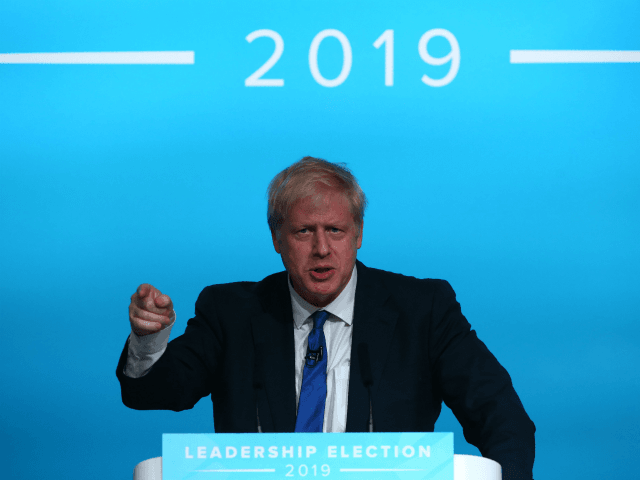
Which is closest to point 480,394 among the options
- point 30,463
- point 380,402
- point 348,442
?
point 380,402

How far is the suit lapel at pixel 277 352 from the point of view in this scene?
65.5 inches

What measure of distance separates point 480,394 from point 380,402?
0.73ft

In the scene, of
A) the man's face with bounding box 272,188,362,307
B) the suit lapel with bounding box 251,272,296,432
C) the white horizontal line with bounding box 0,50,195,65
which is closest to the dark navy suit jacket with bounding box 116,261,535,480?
the suit lapel with bounding box 251,272,296,432

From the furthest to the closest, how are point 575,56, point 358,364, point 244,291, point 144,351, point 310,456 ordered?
point 575,56 → point 244,291 → point 358,364 → point 144,351 → point 310,456

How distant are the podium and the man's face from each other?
727 mm

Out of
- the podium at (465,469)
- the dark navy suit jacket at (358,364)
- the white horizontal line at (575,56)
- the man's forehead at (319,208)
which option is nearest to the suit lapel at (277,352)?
the dark navy suit jacket at (358,364)

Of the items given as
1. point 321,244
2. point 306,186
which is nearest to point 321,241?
point 321,244

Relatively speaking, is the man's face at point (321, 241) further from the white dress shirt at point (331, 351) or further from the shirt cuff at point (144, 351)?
the shirt cuff at point (144, 351)

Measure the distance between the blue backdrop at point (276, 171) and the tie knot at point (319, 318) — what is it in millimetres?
833

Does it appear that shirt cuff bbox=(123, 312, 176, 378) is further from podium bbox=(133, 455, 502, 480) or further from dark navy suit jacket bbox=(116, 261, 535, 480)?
podium bbox=(133, 455, 502, 480)

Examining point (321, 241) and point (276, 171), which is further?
point (276, 171)

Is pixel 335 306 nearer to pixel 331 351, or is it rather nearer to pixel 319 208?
pixel 331 351

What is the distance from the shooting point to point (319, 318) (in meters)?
1.76

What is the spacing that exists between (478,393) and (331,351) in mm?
338
